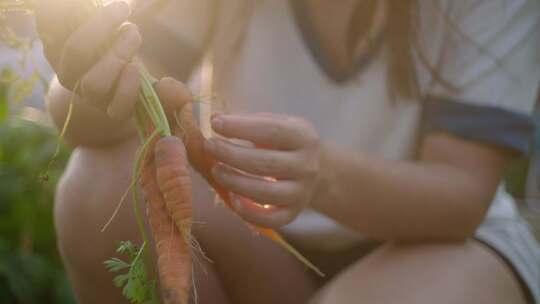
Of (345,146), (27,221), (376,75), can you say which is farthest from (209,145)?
(27,221)

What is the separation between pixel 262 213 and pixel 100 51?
11.6 inches

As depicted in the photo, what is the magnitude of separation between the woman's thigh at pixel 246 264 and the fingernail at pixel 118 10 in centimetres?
43

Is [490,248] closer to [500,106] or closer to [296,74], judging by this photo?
[500,106]

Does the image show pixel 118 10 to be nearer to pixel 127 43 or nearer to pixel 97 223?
pixel 127 43

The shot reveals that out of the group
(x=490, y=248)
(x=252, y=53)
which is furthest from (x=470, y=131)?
(x=252, y=53)

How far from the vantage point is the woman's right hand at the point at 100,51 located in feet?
2.68

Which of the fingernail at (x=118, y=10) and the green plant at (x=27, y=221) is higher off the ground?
the fingernail at (x=118, y=10)

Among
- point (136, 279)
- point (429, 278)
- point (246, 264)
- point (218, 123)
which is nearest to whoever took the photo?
point (136, 279)

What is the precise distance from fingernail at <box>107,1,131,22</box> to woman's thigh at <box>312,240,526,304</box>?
0.55 meters

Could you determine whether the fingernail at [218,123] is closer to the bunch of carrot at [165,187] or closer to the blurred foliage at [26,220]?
the bunch of carrot at [165,187]

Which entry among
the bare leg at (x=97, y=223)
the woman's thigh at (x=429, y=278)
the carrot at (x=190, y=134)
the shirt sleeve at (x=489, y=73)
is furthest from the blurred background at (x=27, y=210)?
the shirt sleeve at (x=489, y=73)

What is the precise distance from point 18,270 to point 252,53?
0.70 metres

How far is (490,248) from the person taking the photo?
45.9 inches

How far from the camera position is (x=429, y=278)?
3.54 ft
